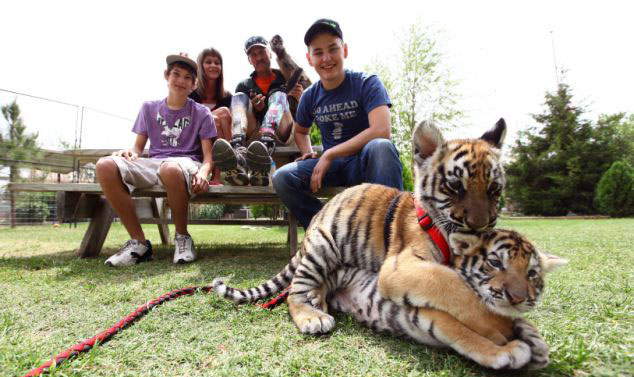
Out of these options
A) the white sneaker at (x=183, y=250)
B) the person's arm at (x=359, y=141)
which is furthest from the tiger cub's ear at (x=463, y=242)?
the white sneaker at (x=183, y=250)

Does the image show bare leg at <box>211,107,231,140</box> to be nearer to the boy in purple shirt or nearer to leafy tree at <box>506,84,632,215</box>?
the boy in purple shirt

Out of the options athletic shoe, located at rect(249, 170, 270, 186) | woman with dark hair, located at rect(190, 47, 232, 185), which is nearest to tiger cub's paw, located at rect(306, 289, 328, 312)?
athletic shoe, located at rect(249, 170, 270, 186)

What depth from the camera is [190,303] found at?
2209mm

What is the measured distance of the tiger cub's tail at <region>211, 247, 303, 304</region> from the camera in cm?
214

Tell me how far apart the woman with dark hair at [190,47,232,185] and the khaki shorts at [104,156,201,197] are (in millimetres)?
786

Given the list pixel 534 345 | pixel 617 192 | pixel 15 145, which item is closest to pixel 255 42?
pixel 534 345

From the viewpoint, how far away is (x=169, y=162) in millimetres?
3646

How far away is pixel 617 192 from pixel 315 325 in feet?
69.9

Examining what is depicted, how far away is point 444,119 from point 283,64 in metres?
19.2

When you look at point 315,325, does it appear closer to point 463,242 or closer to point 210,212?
point 463,242

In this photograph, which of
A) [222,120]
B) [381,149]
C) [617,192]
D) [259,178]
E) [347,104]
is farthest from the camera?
[617,192]

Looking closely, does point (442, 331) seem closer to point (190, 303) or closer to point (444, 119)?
point (190, 303)

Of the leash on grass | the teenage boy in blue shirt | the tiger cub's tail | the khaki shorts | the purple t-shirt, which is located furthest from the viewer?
the purple t-shirt

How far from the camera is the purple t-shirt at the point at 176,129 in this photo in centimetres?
425
